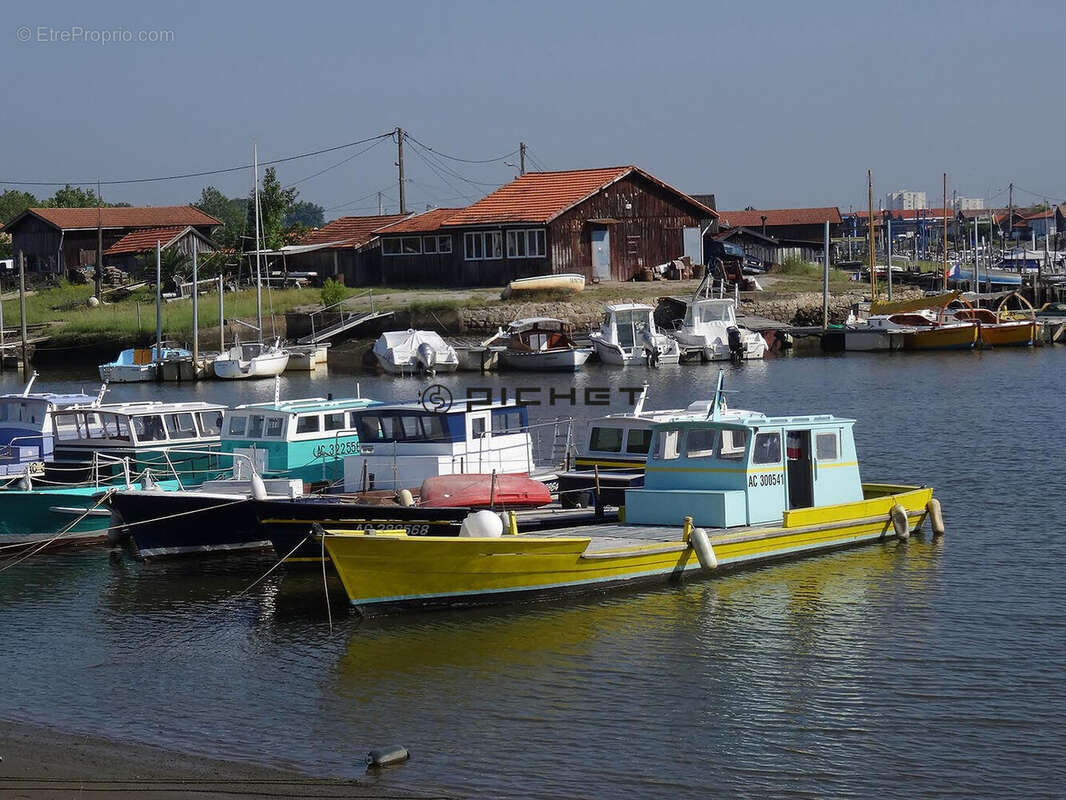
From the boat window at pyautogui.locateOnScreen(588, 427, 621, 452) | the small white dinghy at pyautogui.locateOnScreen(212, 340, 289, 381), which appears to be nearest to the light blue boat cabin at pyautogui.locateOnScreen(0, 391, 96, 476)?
the boat window at pyautogui.locateOnScreen(588, 427, 621, 452)

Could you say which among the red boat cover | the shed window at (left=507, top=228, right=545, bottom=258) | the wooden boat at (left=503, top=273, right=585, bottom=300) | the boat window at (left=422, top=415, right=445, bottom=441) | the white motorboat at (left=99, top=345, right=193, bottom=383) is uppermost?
the shed window at (left=507, top=228, right=545, bottom=258)

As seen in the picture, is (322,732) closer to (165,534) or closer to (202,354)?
(165,534)

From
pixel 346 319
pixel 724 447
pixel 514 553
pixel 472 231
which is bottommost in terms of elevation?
pixel 514 553

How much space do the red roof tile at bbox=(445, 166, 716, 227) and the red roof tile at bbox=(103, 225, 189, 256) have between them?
20.1 metres

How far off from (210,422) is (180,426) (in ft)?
2.11

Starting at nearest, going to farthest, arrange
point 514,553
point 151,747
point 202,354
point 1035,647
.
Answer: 1. point 151,747
2. point 1035,647
3. point 514,553
4. point 202,354

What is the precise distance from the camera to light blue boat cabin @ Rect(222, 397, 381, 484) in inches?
967

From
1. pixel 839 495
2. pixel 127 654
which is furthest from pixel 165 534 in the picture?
pixel 839 495

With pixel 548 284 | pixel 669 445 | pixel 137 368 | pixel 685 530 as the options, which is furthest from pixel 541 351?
pixel 685 530

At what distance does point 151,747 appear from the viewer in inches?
536

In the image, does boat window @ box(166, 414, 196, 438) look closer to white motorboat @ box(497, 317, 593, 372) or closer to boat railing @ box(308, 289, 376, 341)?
white motorboat @ box(497, 317, 593, 372)

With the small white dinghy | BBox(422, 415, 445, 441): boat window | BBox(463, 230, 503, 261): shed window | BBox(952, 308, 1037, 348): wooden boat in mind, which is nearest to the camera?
BBox(422, 415, 445, 441): boat window

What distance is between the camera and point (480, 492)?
814 inches

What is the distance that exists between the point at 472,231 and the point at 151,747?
60477mm
